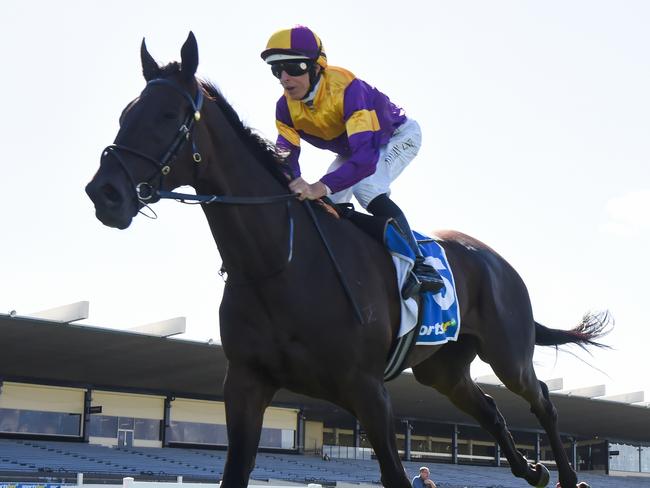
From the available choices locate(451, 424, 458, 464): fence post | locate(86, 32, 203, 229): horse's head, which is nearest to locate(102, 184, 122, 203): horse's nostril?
locate(86, 32, 203, 229): horse's head

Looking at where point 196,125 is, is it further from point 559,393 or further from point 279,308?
point 559,393

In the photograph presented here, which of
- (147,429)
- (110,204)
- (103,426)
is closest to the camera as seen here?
(110,204)

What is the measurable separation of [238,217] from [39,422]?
25021 mm

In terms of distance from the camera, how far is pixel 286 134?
509 centimetres

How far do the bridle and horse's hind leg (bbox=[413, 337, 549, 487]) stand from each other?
6.20 feet

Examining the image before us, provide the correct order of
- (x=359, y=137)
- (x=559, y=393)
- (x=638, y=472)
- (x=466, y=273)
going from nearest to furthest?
(x=359, y=137) < (x=466, y=273) < (x=559, y=393) < (x=638, y=472)

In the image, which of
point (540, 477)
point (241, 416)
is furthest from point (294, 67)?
point (540, 477)

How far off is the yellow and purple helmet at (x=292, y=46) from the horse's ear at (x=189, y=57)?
578mm

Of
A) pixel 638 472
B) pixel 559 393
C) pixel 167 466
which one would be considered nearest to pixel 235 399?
pixel 167 466

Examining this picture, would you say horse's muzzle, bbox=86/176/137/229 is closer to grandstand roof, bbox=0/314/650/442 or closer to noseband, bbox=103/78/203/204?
noseband, bbox=103/78/203/204

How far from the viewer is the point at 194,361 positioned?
2702cm

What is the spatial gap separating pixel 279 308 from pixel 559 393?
31.2 metres

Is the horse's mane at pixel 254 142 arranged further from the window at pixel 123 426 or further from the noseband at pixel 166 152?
the window at pixel 123 426

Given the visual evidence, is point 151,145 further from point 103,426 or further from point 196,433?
point 196,433
